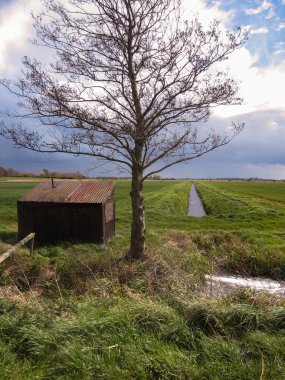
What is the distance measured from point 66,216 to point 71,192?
45.5 inches

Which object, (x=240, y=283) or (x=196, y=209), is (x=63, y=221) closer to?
(x=240, y=283)

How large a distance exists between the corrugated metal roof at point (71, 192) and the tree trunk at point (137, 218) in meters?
3.05

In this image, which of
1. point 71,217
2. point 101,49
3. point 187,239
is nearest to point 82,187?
point 71,217

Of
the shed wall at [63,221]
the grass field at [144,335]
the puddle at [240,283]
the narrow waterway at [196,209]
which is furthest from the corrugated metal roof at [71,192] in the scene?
the narrow waterway at [196,209]

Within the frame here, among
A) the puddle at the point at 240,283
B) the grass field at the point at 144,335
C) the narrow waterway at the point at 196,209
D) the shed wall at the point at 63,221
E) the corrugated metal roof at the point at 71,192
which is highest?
the corrugated metal roof at the point at 71,192

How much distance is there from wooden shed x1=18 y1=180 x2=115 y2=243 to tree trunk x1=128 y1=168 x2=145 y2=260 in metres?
2.85

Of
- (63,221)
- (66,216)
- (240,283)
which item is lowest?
(240,283)

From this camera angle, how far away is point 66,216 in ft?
48.3

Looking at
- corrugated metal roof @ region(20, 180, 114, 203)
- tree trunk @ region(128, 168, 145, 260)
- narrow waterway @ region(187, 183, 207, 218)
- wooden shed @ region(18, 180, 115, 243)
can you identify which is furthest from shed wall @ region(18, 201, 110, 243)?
narrow waterway @ region(187, 183, 207, 218)

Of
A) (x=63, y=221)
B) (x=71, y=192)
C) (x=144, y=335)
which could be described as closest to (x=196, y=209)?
(x=71, y=192)

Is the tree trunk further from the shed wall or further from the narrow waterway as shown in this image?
the narrow waterway

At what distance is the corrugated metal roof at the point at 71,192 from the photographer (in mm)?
14828

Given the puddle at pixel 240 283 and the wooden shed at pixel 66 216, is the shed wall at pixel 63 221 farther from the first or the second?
the puddle at pixel 240 283

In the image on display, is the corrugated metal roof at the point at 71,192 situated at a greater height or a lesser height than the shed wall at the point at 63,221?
greater
